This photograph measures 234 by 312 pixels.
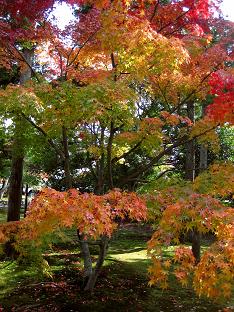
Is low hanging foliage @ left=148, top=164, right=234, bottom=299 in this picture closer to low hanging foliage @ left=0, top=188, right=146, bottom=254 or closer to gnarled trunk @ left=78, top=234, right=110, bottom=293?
low hanging foliage @ left=0, top=188, right=146, bottom=254

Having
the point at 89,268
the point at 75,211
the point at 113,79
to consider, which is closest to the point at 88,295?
the point at 89,268

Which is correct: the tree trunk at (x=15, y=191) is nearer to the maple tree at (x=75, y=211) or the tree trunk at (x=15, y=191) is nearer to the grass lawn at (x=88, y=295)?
the grass lawn at (x=88, y=295)

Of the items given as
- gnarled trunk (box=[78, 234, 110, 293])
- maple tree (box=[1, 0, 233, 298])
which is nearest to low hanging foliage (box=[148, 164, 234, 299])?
maple tree (box=[1, 0, 233, 298])

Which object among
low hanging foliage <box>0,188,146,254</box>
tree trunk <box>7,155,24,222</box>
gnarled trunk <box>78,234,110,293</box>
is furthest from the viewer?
tree trunk <box>7,155,24,222</box>

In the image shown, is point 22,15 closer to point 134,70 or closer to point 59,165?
point 134,70

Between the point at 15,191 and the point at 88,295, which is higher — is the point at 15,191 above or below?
above

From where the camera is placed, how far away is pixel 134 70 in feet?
21.7

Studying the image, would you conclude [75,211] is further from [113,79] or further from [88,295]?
[88,295]

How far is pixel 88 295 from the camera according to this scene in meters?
8.12

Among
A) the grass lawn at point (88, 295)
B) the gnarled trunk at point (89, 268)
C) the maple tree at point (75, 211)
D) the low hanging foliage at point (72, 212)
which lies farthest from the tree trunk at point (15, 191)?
the low hanging foliage at point (72, 212)

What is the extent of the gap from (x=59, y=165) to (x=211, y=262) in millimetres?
16792

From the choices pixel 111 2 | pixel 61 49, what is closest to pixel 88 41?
pixel 61 49

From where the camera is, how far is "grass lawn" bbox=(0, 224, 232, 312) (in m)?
7.56

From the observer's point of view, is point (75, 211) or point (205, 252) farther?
point (75, 211)
